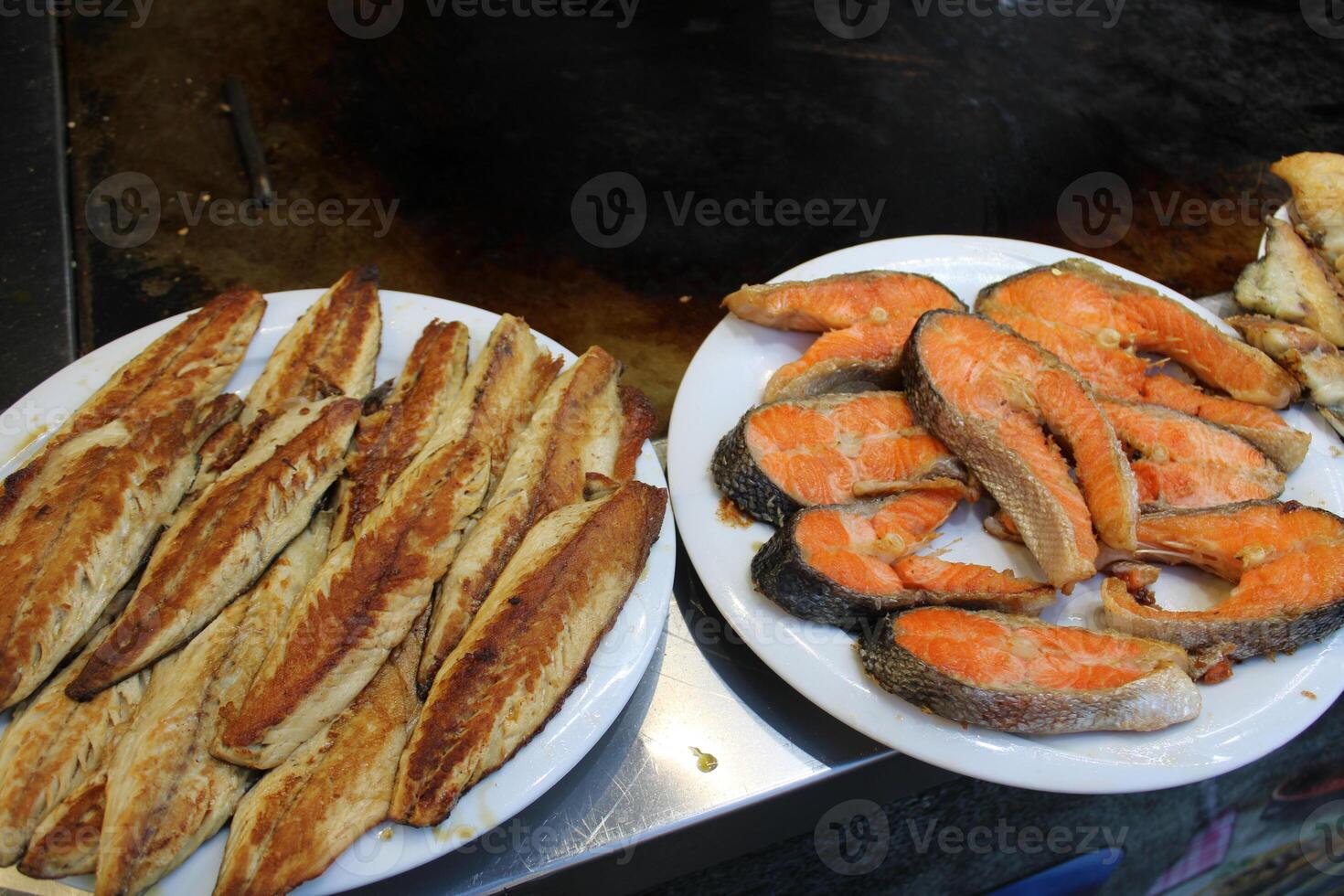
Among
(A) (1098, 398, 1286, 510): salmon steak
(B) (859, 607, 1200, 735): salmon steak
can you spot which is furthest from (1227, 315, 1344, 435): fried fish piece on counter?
(B) (859, 607, 1200, 735): salmon steak

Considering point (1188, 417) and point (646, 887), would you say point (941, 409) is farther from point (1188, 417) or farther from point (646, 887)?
point (646, 887)

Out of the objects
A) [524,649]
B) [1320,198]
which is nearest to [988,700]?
[524,649]

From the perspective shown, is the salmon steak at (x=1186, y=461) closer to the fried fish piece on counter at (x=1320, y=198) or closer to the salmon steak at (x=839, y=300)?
the salmon steak at (x=839, y=300)

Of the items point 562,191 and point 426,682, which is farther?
point 562,191

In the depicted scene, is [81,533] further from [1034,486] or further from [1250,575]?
[1250,575]

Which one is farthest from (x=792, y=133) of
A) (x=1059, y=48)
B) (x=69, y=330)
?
(x=69, y=330)

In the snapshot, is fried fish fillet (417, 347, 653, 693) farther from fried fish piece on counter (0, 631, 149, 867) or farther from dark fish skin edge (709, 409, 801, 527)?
fried fish piece on counter (0, 631, 149, 867)

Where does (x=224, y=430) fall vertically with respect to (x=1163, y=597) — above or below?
above

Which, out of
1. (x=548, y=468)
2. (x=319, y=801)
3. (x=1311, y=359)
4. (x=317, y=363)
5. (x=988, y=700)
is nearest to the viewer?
(x=319, y=801)
